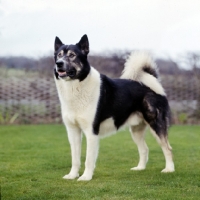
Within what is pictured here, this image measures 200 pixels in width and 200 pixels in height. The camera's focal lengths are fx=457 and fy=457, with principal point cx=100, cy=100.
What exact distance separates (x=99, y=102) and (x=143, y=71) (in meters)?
1.09

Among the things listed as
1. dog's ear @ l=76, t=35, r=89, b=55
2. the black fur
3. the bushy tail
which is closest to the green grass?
the black fur

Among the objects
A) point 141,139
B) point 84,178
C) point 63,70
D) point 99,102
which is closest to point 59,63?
point 63,70

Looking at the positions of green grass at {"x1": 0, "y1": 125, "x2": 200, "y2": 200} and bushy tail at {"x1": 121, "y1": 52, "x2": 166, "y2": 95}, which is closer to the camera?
green grass at {"x1": 0, "y1": 125, "x2": 200, "y2": 200}

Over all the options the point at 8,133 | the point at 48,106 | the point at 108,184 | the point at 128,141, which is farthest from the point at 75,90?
the point at 48,106

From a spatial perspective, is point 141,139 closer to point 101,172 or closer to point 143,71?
point 101,172

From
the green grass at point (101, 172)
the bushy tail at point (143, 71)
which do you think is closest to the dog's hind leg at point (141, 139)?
the green grass at point (101, 172)

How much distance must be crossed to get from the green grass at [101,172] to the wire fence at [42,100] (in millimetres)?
3601

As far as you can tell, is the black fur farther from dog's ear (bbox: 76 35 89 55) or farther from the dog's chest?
dog's ear (bbox: 76 35 89 55)

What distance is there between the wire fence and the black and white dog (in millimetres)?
7708

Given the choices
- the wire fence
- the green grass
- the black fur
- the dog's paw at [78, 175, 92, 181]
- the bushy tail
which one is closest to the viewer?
the green grass

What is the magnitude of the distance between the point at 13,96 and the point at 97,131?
902cm

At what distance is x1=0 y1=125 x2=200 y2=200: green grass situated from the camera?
4.48 m

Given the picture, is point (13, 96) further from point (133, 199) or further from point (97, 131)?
point (133, 199)

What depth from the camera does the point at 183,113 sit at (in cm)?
1411
